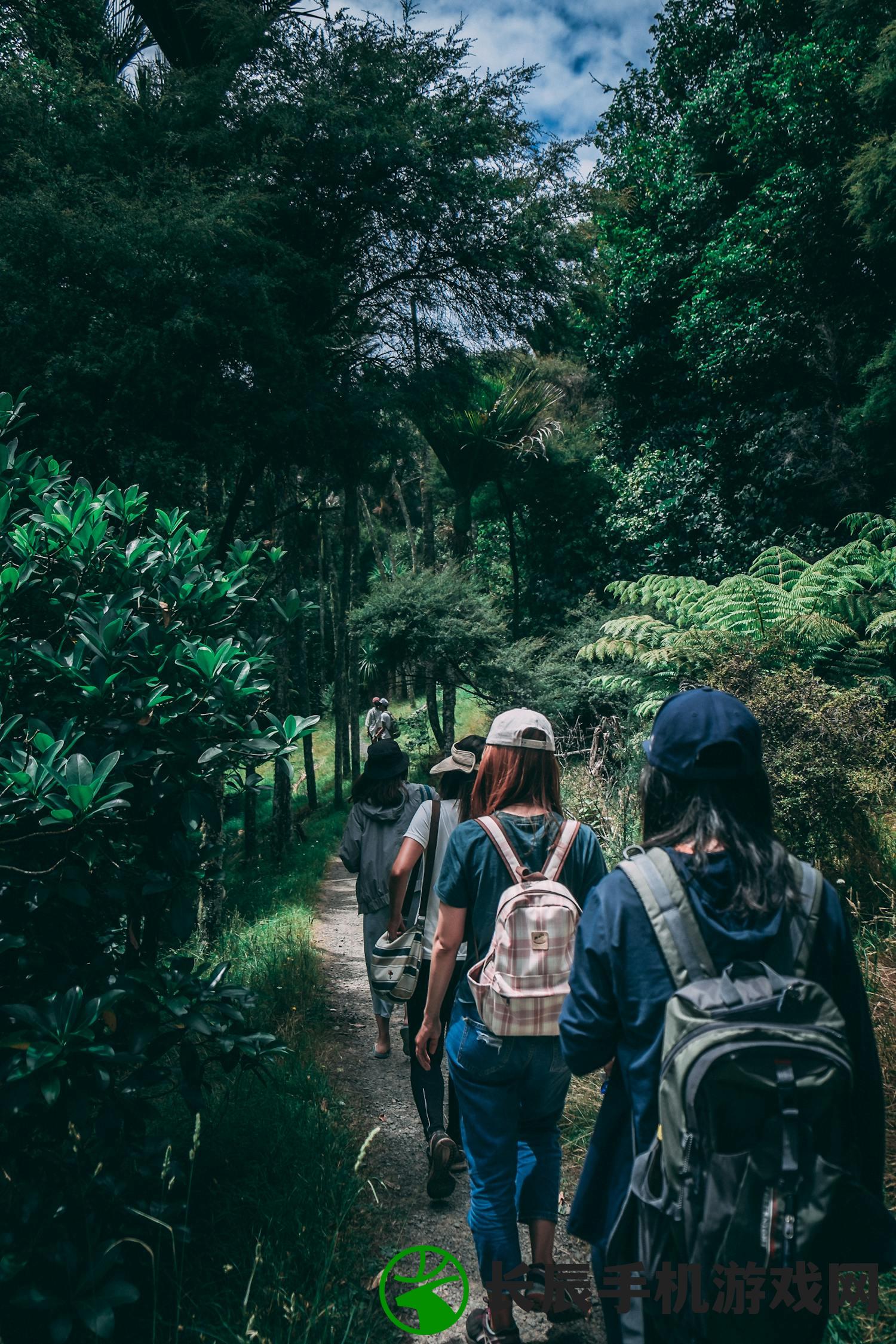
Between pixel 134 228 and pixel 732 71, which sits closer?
pixel 134 228

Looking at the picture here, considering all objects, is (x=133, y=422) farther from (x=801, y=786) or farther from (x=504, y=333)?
(x=801, y=786)

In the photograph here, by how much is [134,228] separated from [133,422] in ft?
4.59

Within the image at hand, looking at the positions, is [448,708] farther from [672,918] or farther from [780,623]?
[672,918]

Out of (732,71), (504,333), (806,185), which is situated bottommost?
(504,333)

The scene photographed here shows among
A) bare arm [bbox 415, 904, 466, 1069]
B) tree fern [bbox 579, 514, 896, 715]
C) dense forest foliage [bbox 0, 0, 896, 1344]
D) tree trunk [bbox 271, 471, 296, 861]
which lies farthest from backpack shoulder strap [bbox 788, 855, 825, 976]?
tree trunk [bbox 271, 471, 296, 861]

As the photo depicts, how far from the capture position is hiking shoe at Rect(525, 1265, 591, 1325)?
2.51m

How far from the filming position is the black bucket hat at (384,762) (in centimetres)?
465

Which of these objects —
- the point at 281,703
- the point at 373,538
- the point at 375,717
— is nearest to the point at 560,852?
the point at 375,717

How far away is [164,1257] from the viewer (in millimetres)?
2678

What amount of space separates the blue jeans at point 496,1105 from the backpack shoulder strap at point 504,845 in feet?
1.53

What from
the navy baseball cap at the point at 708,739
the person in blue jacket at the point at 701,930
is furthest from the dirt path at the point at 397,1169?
the navy baseball cap at the point at 708,739

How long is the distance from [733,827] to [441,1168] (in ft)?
8.29

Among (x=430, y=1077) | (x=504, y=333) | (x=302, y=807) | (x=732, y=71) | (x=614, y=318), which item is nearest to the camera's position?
(x=430, y=1077)

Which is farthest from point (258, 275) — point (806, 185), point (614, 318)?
point (614, 318)
